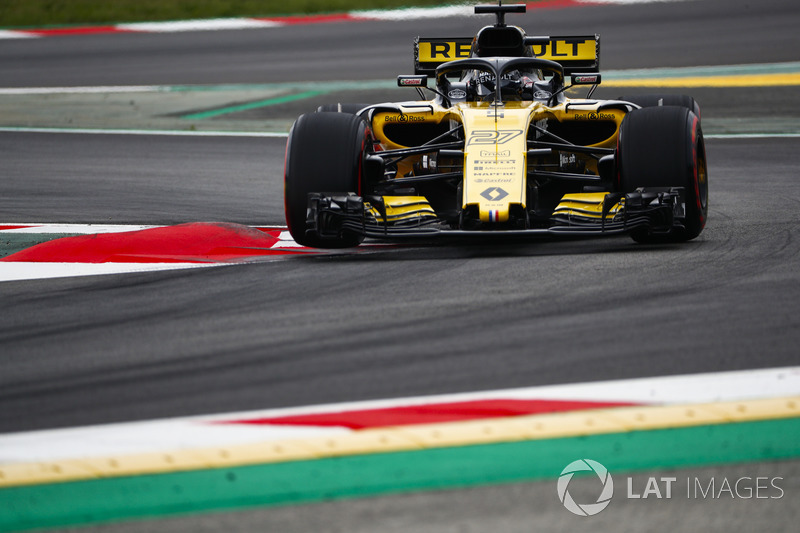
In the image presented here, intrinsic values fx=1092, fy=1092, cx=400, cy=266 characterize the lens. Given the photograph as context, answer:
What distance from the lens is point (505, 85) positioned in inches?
311

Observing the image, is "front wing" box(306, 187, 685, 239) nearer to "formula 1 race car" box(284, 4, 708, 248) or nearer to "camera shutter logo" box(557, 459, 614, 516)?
"formula 1 race car" box(284, 4, 708, 248)

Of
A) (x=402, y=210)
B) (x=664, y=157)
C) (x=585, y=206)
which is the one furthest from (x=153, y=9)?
(x=664, y=157)

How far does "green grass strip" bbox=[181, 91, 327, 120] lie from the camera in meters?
14.7

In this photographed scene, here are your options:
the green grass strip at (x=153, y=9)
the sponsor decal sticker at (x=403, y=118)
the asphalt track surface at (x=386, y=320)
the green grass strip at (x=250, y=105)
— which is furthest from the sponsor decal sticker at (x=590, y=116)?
the green grass strip at (x=153, y=9)

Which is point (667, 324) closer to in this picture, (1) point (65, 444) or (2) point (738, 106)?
(1) point (65, 444)

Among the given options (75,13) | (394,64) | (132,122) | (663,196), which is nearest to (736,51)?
(394,64)

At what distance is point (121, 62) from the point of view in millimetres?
18547

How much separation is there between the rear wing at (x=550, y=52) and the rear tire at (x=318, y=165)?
2.09 m

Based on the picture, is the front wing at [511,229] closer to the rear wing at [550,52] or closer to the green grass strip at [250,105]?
the rear wing at [550,52]

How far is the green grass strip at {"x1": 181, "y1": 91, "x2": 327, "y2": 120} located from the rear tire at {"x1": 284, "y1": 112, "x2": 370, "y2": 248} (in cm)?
789

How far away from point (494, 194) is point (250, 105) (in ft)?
30.3

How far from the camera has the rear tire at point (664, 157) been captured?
6711 mm

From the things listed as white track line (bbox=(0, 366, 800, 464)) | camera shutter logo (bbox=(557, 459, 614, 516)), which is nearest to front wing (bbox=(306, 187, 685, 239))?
white track line (bbox=(0, 366, 800, 464))

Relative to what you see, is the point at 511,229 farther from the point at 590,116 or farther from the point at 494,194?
the point at 590,116
